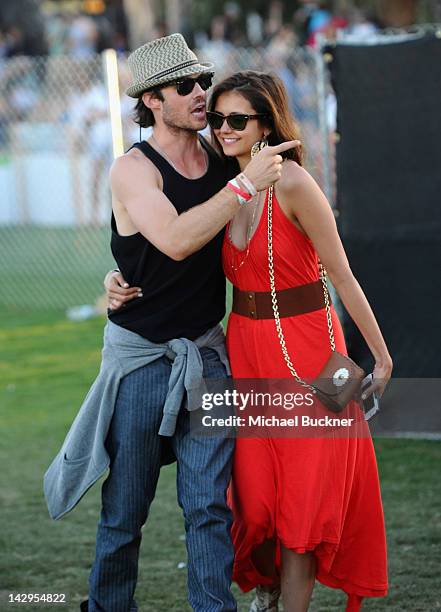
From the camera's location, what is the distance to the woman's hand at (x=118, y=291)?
4.36 m

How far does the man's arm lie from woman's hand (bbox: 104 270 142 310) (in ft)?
0.84

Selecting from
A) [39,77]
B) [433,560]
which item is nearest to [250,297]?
[433,560]

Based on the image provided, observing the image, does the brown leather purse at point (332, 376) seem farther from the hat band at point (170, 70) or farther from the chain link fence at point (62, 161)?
the chain link fence at point (62, 161)

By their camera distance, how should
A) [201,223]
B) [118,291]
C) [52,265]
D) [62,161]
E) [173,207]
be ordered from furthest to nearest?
[62,161], [52,265], [118,291], [173,207], [201,223]

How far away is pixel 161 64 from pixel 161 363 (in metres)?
1.06

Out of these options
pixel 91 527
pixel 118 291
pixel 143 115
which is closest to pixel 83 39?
pixel 91 527

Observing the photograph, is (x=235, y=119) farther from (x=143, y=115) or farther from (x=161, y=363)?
(x=161, y=363)

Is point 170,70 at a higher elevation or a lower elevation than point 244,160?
higher

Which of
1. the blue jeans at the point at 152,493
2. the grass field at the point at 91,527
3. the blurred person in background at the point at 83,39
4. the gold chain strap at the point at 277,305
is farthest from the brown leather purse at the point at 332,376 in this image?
the blurred person in background at the point at 83,39

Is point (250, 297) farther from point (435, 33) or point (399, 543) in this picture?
point (435, 33)

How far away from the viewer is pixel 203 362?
4410 mm

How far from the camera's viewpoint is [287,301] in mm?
4367

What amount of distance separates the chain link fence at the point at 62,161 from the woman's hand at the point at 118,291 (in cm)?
774

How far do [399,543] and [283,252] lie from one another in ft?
6.40
